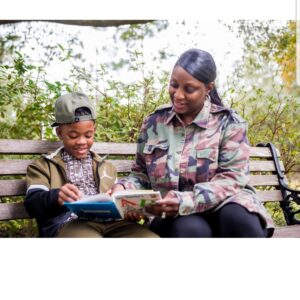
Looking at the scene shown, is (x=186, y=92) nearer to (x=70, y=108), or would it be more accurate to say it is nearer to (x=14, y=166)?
(x=70, y=108)

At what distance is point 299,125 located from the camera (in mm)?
4105

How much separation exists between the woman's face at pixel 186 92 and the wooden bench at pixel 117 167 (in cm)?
60

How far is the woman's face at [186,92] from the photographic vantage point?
251 centimetres

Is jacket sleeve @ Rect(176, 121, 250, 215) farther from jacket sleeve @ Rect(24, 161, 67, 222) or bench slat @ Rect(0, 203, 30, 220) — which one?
bench slat @ Rect(0, 203, 30, 220)

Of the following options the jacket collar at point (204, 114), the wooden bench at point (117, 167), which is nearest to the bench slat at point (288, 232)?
the wooden bench at point (117, 167)

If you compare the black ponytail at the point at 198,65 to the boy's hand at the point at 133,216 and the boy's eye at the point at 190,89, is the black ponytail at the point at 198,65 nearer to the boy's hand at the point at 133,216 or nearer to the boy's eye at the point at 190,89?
the boy's eye at the point at 190,89

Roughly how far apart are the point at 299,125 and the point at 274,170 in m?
0.84

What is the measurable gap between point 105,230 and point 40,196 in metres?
0.33

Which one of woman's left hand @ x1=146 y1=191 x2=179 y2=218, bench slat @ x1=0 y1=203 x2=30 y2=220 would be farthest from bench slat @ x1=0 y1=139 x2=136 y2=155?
woman's left hand @ x1=146 y1=191 x2=179 y2=218

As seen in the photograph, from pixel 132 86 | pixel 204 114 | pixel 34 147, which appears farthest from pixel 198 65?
pixel 132 86

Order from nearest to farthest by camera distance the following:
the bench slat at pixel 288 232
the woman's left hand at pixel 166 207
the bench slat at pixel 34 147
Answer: the woman's left hand at pixel 166 207 → the bench slat at pixel 34 147 → the bench slat at pixel 288 232
